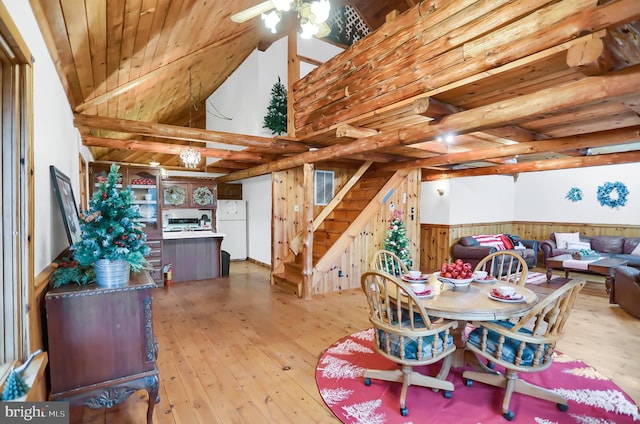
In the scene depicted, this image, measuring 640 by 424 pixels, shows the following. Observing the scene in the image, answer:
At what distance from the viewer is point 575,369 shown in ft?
9.37

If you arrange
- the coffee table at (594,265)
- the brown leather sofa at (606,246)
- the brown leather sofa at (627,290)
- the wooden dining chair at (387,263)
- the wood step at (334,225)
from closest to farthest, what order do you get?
the wooden dining chair at (387,263)
the brown leather sofa at (627,290)
the coffee table at (594,265)
the wood step at (334,225)
the brown leather sofa at (606,246)

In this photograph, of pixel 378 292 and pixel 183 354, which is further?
pixel 183 354

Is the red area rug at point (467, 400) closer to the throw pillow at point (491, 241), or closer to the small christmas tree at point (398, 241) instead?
the small christmas tree at point (398, 241)

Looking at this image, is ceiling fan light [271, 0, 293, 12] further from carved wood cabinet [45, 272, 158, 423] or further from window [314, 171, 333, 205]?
window [314, 171, 333, 205]

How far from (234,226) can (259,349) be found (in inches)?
219

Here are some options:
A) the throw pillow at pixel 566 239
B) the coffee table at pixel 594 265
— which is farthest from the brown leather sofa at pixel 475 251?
the coffee table at pixel 594 265

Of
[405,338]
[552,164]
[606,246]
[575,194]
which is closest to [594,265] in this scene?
[552,164]

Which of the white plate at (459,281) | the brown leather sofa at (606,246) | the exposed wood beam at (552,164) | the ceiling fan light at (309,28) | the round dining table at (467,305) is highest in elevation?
the ceiling fan light at (309,28)

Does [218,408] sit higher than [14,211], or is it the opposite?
[14,211]

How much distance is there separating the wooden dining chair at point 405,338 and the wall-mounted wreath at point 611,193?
25.0 feet

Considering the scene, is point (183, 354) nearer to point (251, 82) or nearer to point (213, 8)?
point (213, 8)

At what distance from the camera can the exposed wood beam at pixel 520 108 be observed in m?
2.03

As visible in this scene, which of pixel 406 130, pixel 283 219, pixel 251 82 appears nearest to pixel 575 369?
pixel 406 130

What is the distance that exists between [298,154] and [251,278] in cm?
281
